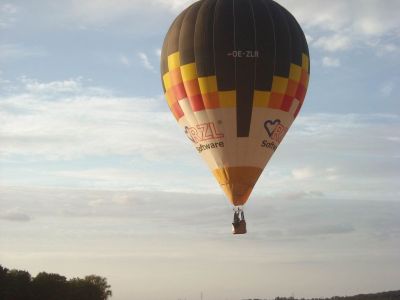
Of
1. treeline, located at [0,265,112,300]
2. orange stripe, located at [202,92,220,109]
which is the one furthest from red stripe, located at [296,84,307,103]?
treeline, located at [0,265,112,300]

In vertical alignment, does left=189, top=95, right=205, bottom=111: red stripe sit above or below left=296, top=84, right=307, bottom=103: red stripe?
below

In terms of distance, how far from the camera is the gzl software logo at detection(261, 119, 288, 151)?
44.6 metres

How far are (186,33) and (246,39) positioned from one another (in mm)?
4316

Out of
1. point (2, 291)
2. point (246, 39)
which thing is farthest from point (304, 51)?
point (2, 291)

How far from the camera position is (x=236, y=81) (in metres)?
43.5

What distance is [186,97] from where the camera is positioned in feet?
148

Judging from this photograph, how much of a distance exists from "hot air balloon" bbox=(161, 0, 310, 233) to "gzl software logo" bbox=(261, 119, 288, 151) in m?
0.07

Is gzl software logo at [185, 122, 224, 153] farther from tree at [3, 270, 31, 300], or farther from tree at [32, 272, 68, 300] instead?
tree at [32, 272, 68, 300]

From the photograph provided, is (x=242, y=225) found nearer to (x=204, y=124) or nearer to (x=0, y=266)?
(x=204, y=124)

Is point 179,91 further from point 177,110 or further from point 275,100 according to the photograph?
point 275,100

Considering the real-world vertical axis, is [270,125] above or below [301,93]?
below

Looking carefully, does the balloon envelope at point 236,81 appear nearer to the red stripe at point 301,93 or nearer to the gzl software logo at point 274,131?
the gzl software logo at point 274,131

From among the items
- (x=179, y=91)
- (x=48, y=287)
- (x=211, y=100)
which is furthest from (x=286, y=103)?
(x=48, y=287)

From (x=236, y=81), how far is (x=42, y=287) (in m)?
61.9
